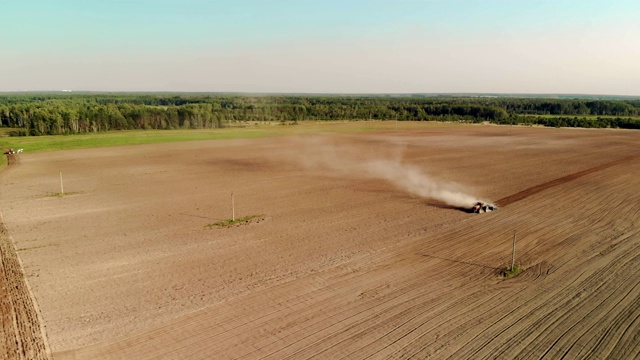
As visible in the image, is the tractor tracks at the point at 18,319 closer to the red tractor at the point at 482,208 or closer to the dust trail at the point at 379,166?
the red tractor at the point at 482,208

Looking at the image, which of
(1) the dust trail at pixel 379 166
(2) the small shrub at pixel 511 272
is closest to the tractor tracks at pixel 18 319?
(2) the small shrub at pixel 511 272

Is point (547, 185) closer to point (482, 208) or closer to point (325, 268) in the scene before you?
point (482, 208)

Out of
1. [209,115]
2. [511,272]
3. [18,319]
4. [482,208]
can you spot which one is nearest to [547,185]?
[482,208]

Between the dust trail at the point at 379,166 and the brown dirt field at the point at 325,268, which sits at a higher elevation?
the dust trail at the point at 379,166

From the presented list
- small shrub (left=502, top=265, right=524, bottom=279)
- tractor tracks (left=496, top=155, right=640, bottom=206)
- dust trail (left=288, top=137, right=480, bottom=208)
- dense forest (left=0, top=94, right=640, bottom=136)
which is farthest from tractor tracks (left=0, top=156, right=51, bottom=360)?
dense forest (left=0, top=94, right=640, bottom=136)

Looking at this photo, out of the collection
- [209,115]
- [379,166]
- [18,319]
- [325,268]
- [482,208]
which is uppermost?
[209,115]
